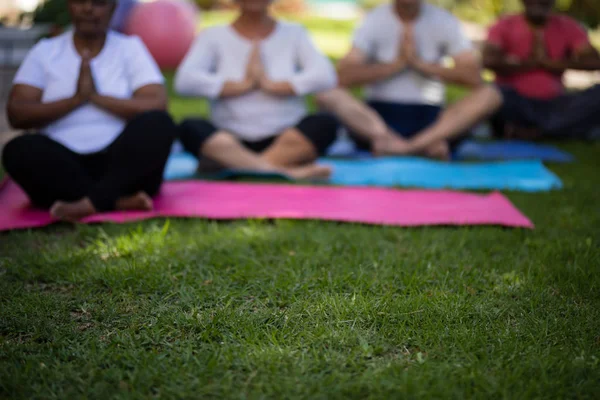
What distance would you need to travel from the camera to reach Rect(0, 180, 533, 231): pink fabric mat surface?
11.9 feet

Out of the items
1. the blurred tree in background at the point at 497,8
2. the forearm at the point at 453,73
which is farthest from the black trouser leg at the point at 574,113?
the forearm at the point at 453,73

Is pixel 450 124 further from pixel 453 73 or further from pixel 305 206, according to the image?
pixel 305 206

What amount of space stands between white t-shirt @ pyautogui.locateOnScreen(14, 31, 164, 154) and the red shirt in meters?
3.47

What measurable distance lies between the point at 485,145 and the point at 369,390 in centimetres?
433

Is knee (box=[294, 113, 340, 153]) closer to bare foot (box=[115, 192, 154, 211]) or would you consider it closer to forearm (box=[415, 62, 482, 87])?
forearm (box=[415, 62, 482, 87])

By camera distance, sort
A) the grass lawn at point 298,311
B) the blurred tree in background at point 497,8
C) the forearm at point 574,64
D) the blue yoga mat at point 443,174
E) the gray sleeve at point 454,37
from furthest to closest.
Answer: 1. the blurred tree in background at point 497,8
2. the forearm at point 574,64
3. the gray sleeve at point 454,37
4. the blue yoga mat at point 443,174
5. the grass lawn at point 298,311

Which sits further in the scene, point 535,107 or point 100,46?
point 535,107

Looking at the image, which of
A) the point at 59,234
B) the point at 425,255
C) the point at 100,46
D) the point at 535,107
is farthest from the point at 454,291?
the point at 535,107

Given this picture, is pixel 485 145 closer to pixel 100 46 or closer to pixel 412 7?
pixel 412 7

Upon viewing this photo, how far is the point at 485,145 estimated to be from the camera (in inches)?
235

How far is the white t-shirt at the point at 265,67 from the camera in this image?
15.4 ft

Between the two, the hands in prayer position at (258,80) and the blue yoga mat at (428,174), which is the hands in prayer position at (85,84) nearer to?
the blue yoga mat at (428,174)

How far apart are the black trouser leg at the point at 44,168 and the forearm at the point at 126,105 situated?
323 mm

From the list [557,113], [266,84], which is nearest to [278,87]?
[266,84]
